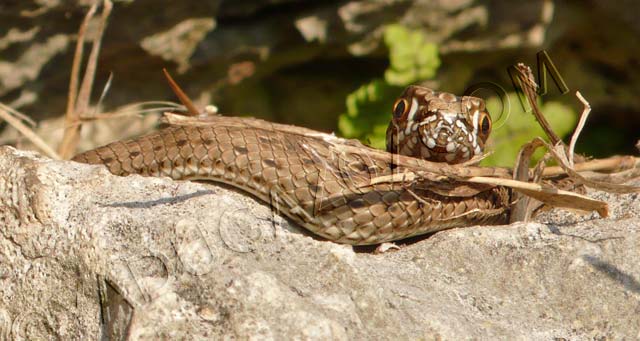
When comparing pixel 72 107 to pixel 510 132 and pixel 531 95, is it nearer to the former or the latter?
pixel 531 95

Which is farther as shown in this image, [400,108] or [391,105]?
[391,105]

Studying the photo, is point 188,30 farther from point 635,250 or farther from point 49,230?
point 635,250

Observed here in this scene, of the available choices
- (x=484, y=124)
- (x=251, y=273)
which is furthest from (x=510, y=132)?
(x=251, y=273)

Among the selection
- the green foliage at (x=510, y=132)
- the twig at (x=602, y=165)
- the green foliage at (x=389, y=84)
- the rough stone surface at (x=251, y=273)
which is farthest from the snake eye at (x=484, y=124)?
the green foliage at (x=389, y=84)

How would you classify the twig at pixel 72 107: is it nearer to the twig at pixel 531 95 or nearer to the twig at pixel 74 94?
the twig at pixel 74 94

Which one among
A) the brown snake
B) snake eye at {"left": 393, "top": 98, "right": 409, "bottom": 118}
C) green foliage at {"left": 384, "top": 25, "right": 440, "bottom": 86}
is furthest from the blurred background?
snake eye at {"left": 393, "top": 98, "right": 409, "bottom": 118}

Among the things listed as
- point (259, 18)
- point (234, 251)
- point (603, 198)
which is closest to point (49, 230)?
point (234, 251)

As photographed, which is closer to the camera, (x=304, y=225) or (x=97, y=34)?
(x=304, y=225)
